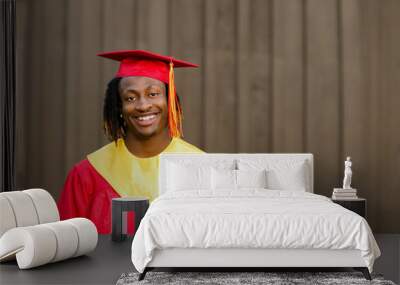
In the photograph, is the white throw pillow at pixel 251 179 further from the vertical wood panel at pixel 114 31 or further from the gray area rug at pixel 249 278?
the vertical wood panel at pixel 114 31

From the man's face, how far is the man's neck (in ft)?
0.13

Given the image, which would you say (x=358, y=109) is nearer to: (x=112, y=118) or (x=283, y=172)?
(x=283, y=172)

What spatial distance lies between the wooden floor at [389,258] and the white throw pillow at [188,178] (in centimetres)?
150

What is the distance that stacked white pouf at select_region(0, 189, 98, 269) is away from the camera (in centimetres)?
335

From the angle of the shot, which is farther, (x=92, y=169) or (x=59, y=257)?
(x=92, y=169)

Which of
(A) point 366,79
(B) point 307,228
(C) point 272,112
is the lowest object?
(B) point 307,228

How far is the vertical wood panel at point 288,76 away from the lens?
16.2 ft

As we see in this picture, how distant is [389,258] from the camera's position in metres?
3.86

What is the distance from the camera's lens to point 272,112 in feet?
16.3

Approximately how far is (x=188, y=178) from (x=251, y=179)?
54 cm

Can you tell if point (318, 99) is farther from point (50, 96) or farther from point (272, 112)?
point (50, 96)

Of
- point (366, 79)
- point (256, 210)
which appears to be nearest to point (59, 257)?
point (256, 210)

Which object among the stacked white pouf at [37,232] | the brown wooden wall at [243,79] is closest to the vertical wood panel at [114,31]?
the brown wooden wall at [243,79]

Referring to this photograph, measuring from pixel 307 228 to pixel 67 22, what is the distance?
10.2ft
